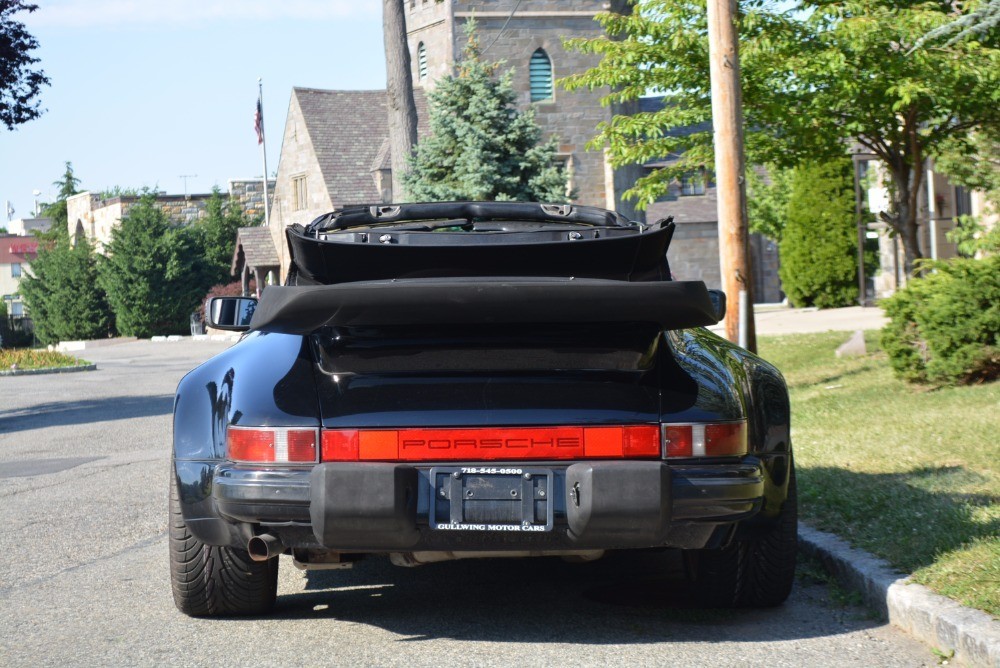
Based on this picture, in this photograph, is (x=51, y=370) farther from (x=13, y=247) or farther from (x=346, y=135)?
(x=13, y=247)

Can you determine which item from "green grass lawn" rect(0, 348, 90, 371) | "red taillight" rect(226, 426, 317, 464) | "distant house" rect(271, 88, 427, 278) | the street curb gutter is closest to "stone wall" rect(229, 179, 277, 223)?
"distant house" rect(271, 88, 427, 278)

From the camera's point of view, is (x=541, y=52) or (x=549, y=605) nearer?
(x=549, y=605)

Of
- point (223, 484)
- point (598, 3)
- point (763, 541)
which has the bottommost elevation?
point (763, 541)

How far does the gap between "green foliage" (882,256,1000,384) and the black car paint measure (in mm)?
6673

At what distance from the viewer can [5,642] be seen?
4668mm

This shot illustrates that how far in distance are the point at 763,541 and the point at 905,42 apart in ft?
32.7

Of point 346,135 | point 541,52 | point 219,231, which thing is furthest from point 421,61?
point 219,231

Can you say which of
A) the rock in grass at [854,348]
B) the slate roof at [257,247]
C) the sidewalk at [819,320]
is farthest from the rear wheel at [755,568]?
the slate roof at [257,247]

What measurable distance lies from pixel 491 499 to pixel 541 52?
35096 mm

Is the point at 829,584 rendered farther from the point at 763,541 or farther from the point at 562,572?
the point at 562,572

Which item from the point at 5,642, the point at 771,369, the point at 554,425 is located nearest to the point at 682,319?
the point at 554,425

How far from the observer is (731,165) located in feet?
36.0

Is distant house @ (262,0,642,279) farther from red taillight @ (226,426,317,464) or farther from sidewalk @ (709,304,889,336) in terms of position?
red taillight @ (226,426,317,464)

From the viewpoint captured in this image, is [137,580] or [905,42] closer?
[137,580]
